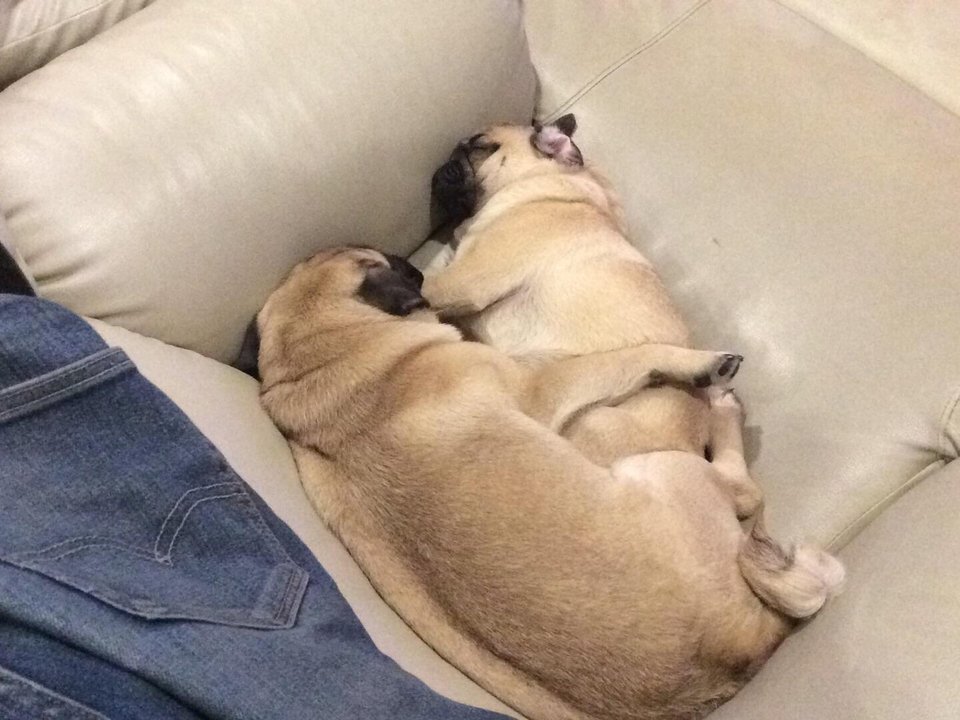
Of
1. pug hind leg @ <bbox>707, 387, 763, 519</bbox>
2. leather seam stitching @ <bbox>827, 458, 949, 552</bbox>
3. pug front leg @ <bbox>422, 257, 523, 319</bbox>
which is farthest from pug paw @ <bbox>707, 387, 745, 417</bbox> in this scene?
pug front leg @ <bbox>422, 257, 523, 319</bbox>

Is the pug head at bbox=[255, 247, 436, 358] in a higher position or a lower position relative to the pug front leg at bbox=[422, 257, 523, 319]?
higher

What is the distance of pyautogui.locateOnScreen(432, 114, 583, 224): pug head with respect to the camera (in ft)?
4.54

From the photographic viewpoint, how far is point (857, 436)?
1173 mm

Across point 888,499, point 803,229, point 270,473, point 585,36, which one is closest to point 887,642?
point 888,499

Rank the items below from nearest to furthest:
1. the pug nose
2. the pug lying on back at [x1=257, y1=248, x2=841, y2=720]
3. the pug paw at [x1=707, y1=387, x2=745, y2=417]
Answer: the pug lying on back at [x1=257, y1=248, x2=841, y2=720] < the pug paw at [x1=707, y1=387, x2=745, y2=417] < the pug nose

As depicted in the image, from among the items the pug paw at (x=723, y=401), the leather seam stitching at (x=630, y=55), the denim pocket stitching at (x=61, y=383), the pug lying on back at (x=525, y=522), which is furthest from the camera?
the leather seam stitching at (x=630, y=55)

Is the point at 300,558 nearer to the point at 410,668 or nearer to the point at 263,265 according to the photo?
the point at 410,668

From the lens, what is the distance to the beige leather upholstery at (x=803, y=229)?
1174mm

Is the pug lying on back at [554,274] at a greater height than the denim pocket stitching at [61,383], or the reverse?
the denim pocket stitching at [61,383]

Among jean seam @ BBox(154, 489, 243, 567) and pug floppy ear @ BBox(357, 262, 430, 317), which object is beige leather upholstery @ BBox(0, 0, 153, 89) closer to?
pug floppy ear @ BBox(357, 262, 430, 317)

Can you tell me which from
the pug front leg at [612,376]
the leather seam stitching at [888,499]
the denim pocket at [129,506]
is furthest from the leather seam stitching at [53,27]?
Result: the leather seam stitching at [888,499]

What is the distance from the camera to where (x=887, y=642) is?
911 mm

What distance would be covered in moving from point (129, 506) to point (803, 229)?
105 cm

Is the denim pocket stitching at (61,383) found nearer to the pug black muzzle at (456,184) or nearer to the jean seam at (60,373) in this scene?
the jean seam at (60,373)
